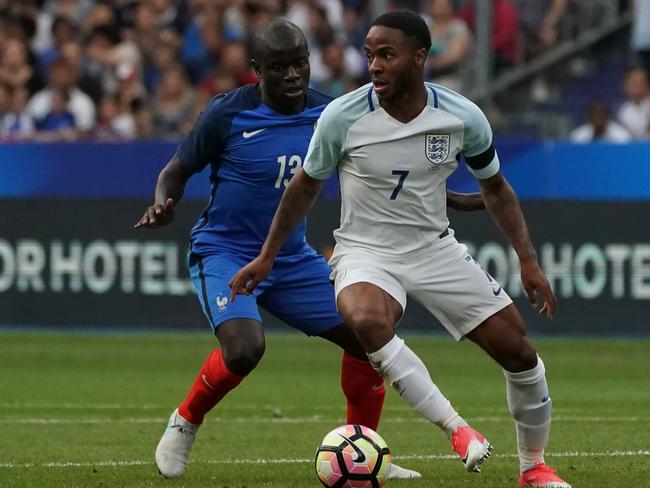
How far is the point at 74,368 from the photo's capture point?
48.6 ft

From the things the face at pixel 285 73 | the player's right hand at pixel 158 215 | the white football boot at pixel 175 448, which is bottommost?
the white football boot at pixel 175 448

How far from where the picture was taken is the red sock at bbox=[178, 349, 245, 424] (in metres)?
8.58

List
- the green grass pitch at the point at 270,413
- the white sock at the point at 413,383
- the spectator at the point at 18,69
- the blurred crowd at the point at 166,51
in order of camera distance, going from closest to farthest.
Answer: the white sock at the point at 413,383 → the green grass pitch at the point at 270,413 → the blurred crowd at the point at 166,51 → the spectator at the point at 18,69

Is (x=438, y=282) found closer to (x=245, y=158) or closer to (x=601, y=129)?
(x=245, y=158)

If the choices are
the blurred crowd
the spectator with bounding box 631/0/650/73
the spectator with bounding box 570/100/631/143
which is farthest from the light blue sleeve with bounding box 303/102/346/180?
the spectator with bounding box 631/0/650/73

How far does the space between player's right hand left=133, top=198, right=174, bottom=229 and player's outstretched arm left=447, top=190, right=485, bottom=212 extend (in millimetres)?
1501

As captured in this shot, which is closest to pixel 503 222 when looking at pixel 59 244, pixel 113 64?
pixel 59 244

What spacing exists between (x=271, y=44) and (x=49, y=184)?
33.6 feet

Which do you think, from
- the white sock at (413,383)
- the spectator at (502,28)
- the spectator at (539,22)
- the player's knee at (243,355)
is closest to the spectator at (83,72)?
the spectator at (502,28)

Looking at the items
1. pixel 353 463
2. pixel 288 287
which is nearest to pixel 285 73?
pixel 288 287

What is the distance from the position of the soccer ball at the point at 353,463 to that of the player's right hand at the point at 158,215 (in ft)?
5.24

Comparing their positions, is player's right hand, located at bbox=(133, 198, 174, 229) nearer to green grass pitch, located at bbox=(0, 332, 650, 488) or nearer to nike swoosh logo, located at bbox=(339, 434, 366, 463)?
green grass pitch, located at bbox=(0, 332, 650, 488)

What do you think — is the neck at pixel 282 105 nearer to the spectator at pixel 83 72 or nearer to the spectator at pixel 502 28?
the spectator at pixel 83 72

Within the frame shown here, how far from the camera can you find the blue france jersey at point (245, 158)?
8852 mm
